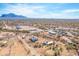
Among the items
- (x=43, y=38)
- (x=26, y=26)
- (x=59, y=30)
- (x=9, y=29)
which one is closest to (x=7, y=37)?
(x=9, y=29)

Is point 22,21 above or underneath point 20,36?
above

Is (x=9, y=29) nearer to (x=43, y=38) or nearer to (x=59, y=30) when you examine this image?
(x=43, y=38)

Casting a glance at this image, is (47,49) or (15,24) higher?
(15,24)

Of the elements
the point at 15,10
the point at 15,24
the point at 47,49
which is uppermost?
the point at 15,10

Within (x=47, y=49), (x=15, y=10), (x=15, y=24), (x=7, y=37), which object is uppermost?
(x=15, y=10)

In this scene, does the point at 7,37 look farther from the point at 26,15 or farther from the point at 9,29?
the point at 26,15

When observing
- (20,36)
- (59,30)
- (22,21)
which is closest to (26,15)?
(22,21)

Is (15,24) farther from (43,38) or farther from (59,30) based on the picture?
(59,30)
